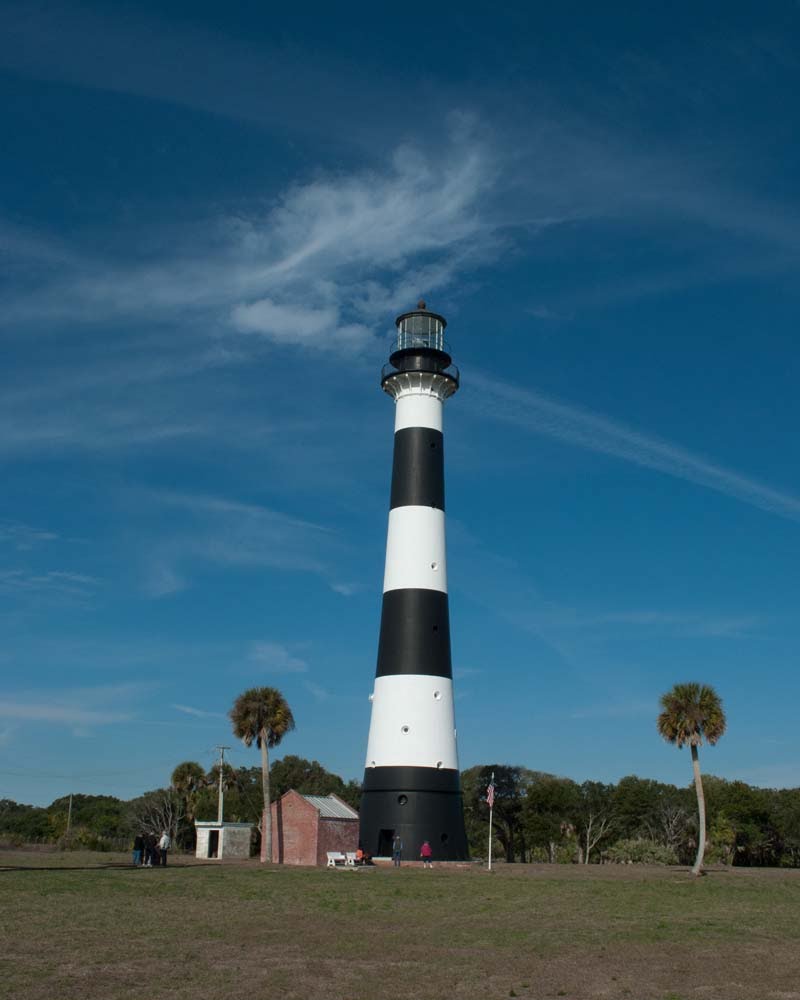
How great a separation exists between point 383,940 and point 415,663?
2144 cm

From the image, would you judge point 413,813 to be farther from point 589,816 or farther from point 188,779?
point 589,816

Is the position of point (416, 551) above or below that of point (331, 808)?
above

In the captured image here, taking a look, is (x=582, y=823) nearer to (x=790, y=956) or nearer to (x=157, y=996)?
(x=790, y=956)

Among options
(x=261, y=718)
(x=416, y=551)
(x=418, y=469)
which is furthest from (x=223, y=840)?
(x=418, y=469)

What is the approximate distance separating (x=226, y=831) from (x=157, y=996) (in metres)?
36.1

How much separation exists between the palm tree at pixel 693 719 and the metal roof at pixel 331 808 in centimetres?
1349

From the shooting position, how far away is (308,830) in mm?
38625

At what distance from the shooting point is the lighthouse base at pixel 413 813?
35594 millimetres

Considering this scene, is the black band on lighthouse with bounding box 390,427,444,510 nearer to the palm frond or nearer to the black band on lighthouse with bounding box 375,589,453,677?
the black band on lighthouse with bounding box 375,589,453,677

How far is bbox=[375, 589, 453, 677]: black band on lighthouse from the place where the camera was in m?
37.0

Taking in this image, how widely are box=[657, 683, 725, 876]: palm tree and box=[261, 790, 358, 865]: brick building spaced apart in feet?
44.4

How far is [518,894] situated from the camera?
24.5m

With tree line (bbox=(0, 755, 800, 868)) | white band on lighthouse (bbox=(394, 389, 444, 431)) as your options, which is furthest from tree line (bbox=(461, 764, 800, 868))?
white band on lighthouse (bbox=(394, 389, 444, 431))

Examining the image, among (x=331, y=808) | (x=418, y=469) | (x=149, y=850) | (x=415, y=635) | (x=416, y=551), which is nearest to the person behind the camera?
(x=149, y=850)
